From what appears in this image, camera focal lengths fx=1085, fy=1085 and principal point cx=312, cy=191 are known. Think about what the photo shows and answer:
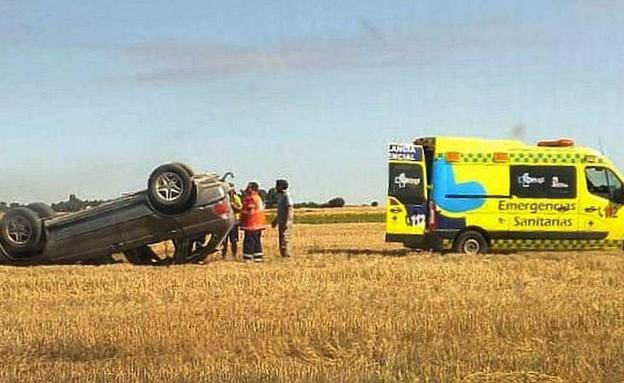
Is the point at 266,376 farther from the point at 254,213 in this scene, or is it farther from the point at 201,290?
the point at 254,213

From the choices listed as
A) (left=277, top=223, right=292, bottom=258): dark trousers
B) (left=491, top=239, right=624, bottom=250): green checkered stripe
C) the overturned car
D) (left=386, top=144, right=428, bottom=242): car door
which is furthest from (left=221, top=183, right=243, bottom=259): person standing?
(left=491, top=239, right=624, bottom=250): green checkered stripe

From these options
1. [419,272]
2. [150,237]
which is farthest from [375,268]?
[150,237]

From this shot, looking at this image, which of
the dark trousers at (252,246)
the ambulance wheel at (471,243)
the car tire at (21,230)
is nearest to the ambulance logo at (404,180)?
the ambulance wheel at (471,243)

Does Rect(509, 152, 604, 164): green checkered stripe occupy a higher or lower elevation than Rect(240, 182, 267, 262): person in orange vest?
higher

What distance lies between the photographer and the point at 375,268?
614 inches

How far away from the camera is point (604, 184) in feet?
67.2

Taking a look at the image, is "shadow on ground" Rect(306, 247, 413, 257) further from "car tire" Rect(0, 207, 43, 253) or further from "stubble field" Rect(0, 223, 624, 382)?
"car tire" Rect(0, 207, 43, 253)

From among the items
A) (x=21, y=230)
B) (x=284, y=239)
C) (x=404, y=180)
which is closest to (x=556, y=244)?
(x=404, y=180)

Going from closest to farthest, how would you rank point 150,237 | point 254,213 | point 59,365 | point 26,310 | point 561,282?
point 59,365
point 26,310
point 561,282
point 150,237
point 254,213

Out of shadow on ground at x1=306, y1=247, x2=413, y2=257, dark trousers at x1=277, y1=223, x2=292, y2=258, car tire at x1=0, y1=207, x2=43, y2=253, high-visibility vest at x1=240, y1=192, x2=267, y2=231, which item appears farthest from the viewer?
shadow on ground at x1=306, y1=247, x2=413, y2=257

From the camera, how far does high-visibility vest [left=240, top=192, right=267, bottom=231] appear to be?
63.1 feet

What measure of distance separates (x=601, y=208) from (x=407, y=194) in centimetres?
365

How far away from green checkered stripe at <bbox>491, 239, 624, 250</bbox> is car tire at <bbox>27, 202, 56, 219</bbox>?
818 cm

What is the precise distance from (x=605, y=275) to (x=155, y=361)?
8.37 meters
